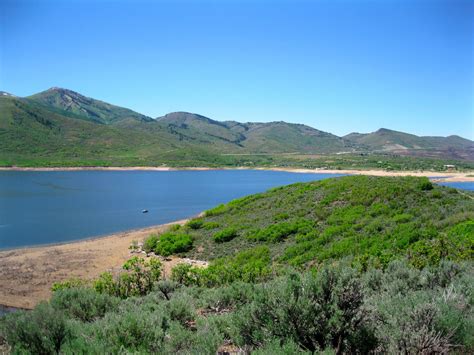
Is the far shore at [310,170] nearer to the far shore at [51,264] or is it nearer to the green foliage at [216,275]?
the far shore at [51,264]

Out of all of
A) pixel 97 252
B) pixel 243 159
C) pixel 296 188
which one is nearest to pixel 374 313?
pixel 97 252

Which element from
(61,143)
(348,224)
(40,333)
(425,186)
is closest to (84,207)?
(348,224)

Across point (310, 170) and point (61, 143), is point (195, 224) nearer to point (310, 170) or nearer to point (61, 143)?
point (310, 170)

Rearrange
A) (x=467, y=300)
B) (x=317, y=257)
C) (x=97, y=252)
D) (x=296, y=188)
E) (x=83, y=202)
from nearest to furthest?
(x=467, y=300) → (x=317, y=257) → (x=97, y=252) → (x=296, y=188) → (x=83, y=202)

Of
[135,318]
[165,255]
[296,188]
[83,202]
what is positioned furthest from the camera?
[83,202]

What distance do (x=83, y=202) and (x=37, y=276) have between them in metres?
40.4

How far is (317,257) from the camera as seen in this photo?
21.6 metres

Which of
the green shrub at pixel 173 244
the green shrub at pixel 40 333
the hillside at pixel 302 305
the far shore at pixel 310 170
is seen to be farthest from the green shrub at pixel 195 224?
the far shore at pixel 310 170

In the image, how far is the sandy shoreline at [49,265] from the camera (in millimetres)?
21578

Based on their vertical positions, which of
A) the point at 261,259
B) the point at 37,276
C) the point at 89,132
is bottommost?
the point at 37,276

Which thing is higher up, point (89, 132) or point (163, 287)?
point (89, 132)

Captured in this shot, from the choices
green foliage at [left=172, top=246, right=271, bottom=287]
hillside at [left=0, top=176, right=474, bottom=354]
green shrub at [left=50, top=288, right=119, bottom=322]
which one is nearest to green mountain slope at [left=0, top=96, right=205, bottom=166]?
green foliage at [left=172, top=246, right=271, bottom=287]

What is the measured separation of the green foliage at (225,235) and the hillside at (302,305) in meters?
3.30

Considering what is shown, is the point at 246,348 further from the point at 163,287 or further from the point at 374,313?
the point at 163,287
